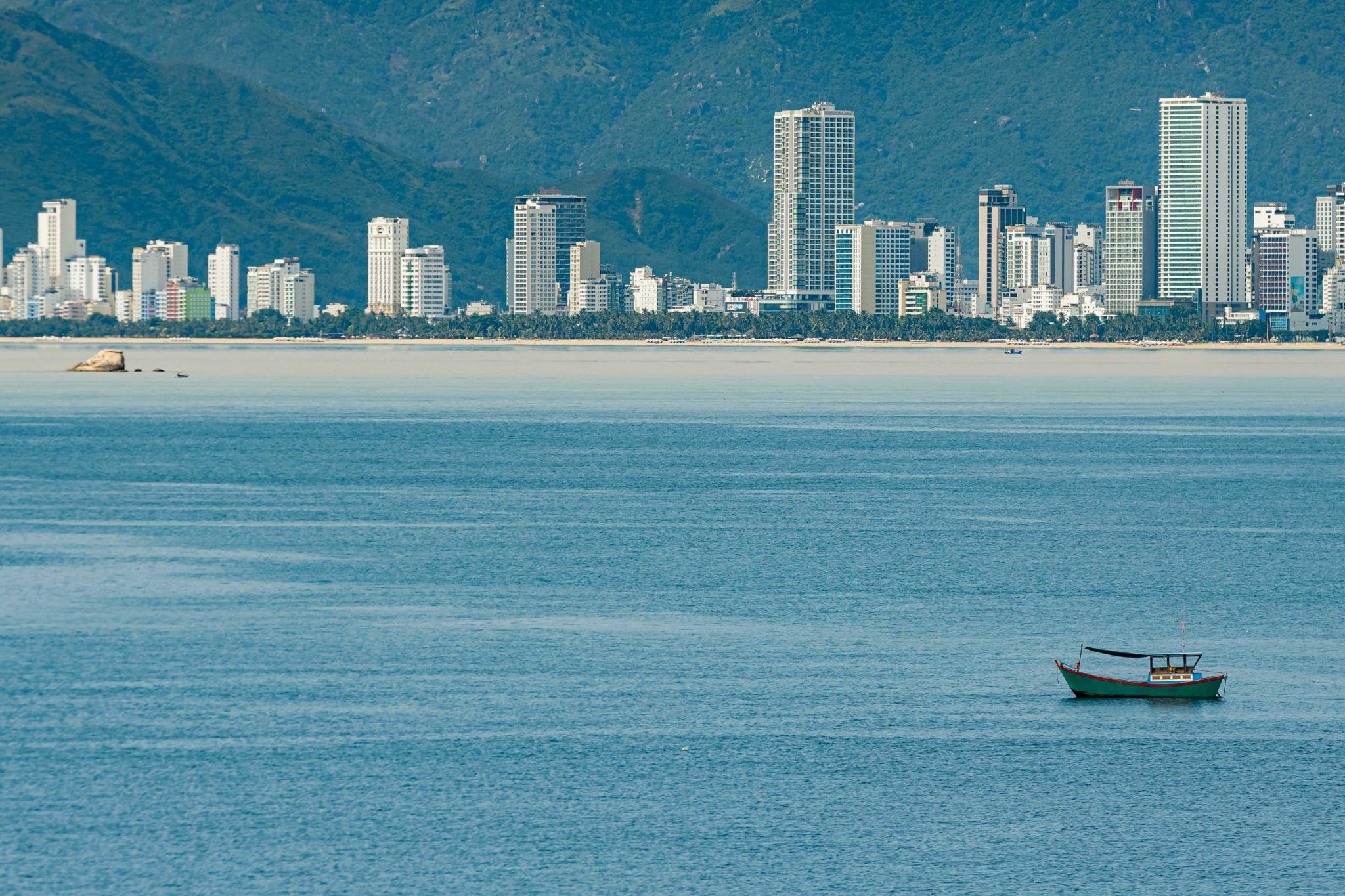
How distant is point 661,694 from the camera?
205 ft

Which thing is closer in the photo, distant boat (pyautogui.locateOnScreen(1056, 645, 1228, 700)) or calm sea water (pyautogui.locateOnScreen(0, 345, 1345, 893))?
calm sea water (pyautogui.locateOnScreen(0, 345, 1345, 893))

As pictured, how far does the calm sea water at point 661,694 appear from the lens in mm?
48312

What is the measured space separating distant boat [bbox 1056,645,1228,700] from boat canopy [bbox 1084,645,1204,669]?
0.04 metres

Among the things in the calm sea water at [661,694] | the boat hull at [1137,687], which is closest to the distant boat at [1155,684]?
the boat hull at [1137,687]

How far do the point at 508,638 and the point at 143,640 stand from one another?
39.7 ft

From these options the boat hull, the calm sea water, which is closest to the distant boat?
the boat hull

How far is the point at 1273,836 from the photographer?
49.5 meters

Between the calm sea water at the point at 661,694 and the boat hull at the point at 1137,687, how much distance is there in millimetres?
400

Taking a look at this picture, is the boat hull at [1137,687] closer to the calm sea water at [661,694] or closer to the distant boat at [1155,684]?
the distant boat at [1155,684]

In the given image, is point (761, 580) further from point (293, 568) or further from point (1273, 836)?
point (1273, 836)

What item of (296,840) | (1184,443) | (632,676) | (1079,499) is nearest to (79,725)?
(296,840)

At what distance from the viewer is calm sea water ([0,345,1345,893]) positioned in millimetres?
48312

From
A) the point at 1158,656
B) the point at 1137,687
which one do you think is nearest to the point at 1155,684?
the point at 1137,687

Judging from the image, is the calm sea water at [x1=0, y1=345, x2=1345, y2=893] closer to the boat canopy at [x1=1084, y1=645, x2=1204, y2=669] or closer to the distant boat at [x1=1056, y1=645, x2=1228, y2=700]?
the distant boat at [x1=1056, y1=645, x2=1228, y2=700]
